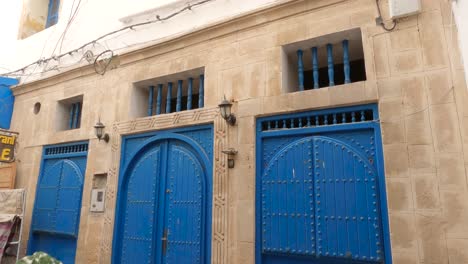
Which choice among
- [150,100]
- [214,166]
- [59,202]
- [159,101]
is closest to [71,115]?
[59,202]

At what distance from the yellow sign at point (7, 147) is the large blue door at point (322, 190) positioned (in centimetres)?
500

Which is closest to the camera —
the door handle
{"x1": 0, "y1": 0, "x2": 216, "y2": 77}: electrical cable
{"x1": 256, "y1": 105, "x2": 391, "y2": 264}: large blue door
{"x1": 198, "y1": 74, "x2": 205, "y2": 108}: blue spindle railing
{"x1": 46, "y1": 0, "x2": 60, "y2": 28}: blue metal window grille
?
{"x1": 256, "y1": 105, "x2": 391, "y2": 264}: large blue door

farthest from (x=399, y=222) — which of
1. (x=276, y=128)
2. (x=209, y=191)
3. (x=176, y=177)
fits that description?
(x=176, y=177)

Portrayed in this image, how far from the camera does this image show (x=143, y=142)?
4477 mm

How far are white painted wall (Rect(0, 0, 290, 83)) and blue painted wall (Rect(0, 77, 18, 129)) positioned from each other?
31 centimetres

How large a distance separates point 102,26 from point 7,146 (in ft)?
9.36

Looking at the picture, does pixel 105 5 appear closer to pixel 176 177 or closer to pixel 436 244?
pixel 176 177

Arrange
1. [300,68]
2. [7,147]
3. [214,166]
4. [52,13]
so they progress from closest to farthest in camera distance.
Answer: [300,68] → [214,166] → [7,147] → [52,13]

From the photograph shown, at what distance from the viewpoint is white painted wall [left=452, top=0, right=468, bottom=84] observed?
8.21ft

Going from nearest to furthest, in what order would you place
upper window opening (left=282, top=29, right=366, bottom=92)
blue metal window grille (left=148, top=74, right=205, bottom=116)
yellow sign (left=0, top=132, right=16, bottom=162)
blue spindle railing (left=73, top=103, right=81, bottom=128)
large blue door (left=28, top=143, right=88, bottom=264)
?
1. upper window opening (left=282, top=29, right=366, bottom=92)
2. blue metal window grille (left=148, top=74, right=205, bottom=116)
3. large blue door (left=28, top=143, right=88, bottom=264)
4. blue spindle railing (left=73, top=103, right=81, bottom=128)
5. yellow sign (left=0, top=132, right=16, bottom=162)

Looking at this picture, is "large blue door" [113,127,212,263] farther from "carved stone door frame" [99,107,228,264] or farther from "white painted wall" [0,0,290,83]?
"white painted wall" [0,0,290,83]

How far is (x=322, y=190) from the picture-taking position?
10.1 ft

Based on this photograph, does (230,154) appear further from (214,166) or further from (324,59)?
(324,59)

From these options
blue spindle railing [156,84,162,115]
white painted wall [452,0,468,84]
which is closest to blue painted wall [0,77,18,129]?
blue spindle railing [156,84,162,115]
